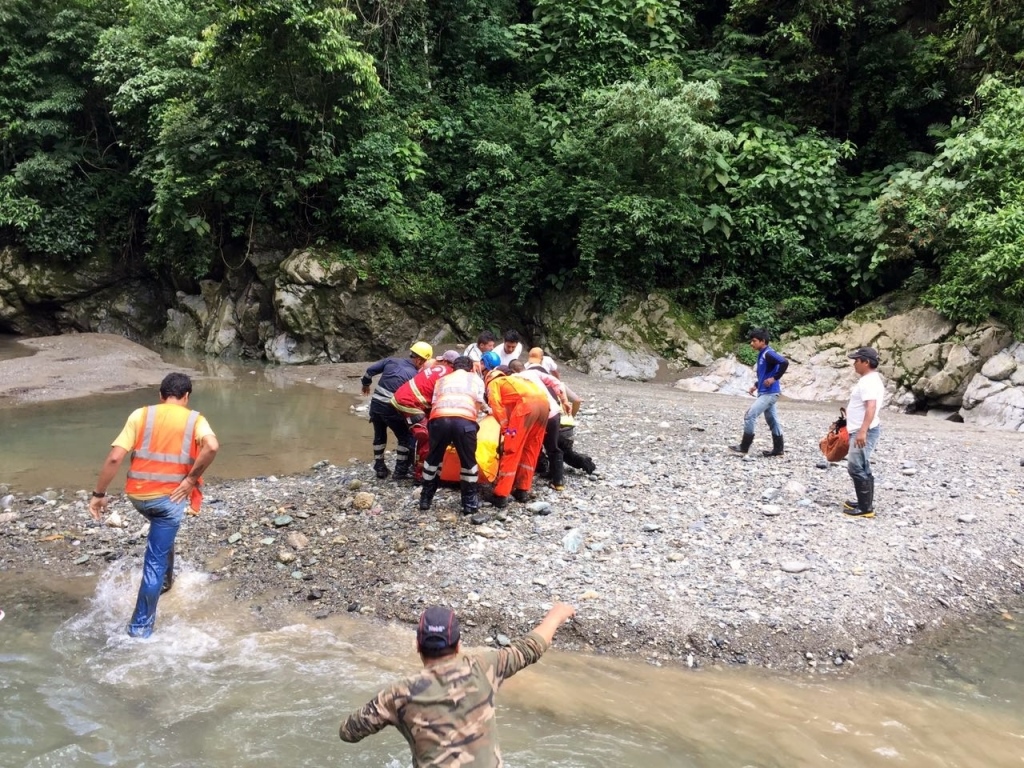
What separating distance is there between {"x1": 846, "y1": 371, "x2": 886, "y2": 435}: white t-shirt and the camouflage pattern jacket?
5258 mm

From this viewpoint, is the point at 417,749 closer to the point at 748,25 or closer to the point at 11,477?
the point at 11,477

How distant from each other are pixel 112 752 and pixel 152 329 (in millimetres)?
20010

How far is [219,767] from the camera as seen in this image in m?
3.81

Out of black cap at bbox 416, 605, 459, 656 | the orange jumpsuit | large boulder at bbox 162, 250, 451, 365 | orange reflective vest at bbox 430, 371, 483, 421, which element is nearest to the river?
black cap at bbox 416, 605, 459, 656

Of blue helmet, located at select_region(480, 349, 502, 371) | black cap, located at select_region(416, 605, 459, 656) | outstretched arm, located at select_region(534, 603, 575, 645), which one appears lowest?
outstretched arm, located at select_region(534, 603, 575, 645)

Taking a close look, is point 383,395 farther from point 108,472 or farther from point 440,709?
point 440,709

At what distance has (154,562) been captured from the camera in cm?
498

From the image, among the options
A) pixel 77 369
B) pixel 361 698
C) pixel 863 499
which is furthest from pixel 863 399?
pixel 77 369

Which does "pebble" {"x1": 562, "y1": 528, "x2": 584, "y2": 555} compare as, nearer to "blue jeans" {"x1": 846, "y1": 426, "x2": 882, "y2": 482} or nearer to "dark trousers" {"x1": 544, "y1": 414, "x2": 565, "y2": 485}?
"dark trousers" {"x1": 544, "y1": 414, "x2": 565, "y2": 485}

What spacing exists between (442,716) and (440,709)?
0.03 m

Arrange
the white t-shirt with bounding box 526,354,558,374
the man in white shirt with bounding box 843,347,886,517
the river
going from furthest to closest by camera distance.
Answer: the white t-shirt with bounding box 526,354,558,374, the man in white shirt with bounding box 843,347,886,517, the river

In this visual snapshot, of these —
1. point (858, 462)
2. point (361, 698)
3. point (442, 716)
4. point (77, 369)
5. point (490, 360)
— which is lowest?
point (77, 369)

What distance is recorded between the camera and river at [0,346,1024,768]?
397 centimetres

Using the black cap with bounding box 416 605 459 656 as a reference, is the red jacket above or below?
above
